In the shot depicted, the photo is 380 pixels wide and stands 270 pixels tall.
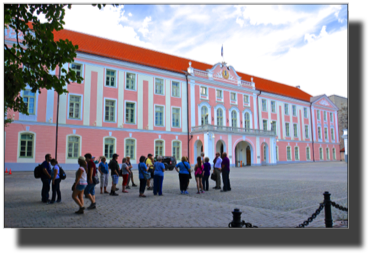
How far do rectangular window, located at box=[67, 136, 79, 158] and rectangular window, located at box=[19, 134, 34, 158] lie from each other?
3103 mm

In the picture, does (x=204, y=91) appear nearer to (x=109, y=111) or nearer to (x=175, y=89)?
(x=175, y=89)

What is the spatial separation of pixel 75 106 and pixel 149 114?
8.09 metres

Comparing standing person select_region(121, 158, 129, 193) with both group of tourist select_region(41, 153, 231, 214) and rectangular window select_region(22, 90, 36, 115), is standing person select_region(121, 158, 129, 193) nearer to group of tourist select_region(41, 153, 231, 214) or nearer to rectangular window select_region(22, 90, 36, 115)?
group of tourist select_region(41, 153, 231, 214)

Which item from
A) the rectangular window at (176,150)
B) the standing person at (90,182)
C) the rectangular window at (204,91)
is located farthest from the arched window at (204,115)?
the standing person at (90,182)

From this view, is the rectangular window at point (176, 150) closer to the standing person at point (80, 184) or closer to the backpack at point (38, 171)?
the backpack at point (38, 171)

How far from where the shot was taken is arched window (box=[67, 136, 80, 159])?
25.7 m

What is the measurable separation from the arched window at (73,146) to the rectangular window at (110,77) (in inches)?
265

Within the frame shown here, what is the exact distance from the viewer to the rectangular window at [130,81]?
2981 cm

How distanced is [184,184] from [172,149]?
846 inches

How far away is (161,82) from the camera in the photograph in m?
32.5

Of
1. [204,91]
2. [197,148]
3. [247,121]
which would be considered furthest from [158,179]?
[247,121]
